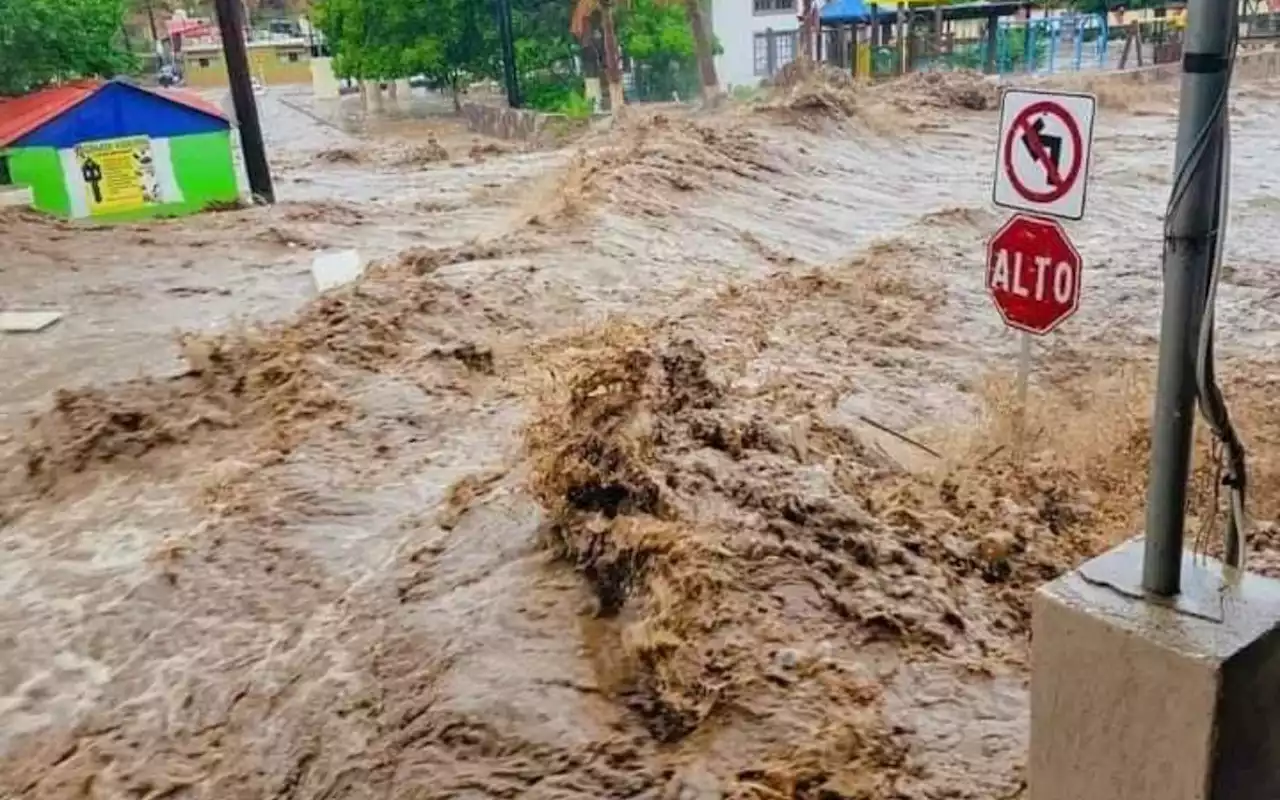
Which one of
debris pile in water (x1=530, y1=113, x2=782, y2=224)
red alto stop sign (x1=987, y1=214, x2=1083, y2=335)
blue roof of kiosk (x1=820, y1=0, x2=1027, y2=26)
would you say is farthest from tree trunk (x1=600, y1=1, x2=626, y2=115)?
red alto stop sign (x1=987, y1=214, x2=1083, y2=335)

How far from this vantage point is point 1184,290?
2.52 meters

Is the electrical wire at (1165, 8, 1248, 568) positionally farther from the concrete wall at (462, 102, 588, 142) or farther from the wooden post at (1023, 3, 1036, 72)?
the wooden post at (1023, 3, 1036, 72)

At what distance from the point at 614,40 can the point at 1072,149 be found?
87.1 feet

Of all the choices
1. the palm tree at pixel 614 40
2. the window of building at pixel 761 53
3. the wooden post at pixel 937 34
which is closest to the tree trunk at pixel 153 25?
the window of building at pixel 761 53

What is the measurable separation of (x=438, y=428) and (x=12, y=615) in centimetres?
264

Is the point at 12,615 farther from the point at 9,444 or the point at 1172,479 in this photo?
the point at 1172,479

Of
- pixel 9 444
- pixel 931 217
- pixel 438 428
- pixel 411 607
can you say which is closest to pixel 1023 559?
pixel 411 607

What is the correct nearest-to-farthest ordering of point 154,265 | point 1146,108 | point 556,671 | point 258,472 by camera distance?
point 556,671
point 258,472
point 154,265
point 1146,108

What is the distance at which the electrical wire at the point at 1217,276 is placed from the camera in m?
2.42

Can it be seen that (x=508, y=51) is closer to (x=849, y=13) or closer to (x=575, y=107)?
(x=575, y=107)

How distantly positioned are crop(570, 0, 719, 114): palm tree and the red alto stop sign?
2452 centimetres

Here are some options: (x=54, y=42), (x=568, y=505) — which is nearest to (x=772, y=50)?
(x=54, y=42)

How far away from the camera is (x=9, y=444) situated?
830 cm

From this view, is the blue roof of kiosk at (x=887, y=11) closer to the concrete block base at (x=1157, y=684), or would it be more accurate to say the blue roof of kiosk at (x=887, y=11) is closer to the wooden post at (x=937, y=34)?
the wooden post at (x=937, y=34)
